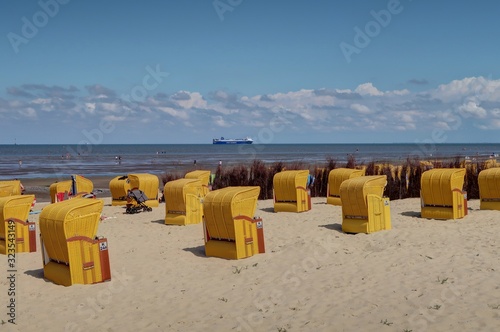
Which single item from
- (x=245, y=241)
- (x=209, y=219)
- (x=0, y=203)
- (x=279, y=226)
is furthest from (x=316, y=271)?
(x=0, y=203)

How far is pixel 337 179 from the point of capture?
1812 cm

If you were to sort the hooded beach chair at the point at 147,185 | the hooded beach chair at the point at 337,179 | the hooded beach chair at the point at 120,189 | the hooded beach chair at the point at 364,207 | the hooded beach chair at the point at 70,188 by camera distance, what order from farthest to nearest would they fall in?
1. the hooded beach chair at the point at 120,189
2. the hooded beach chair at the point at 70,188
3. the hooded beach chair at the point at 147,185
4. the hooded beach chair at the point at 337,179
5. the hooded beach chair at the point at 364,207

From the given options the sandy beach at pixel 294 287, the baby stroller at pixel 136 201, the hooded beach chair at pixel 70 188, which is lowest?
the sandy beach at pixel 294 287

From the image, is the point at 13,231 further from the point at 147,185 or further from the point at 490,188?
the point at 490,188

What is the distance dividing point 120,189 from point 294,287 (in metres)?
13.0

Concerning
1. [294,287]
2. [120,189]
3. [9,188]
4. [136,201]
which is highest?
[9,188]

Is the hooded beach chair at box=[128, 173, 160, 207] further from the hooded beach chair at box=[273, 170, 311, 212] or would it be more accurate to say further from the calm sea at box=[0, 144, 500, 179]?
the calm sea at box=[0, 144, 500, 179]

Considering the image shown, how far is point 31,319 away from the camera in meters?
7.64

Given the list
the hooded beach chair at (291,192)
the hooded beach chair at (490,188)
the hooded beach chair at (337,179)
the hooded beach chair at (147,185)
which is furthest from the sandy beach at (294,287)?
the hooded beach chair at (147,185)

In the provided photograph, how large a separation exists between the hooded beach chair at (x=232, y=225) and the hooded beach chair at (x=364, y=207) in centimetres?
261

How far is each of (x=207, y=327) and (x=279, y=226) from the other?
7.32m

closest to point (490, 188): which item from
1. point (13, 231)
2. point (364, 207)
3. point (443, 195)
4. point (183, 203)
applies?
point (443, 195)

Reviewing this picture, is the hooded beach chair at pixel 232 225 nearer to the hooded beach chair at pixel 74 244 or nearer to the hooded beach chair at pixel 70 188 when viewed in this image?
the hooded beach chair at pixel 74 244

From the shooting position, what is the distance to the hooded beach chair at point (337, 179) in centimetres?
1794
